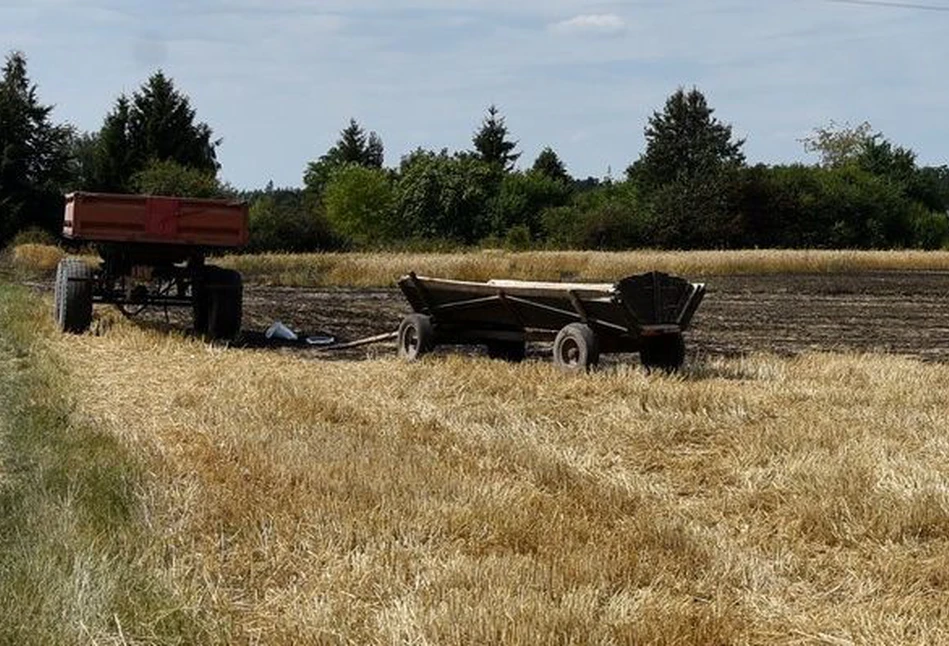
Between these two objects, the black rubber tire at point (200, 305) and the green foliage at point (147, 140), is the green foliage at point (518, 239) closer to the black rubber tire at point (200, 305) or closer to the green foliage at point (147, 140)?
the green foliage at point (147, 140)

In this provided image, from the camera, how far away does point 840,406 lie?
10164 mm

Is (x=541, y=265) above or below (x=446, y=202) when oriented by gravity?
below

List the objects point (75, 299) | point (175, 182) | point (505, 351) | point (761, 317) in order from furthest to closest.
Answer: point (175, 182) → point (761, 317) → point (75, 299) → point (505, 351)

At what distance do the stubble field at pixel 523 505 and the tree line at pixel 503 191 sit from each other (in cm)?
4232

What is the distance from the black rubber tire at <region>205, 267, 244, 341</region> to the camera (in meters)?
16.7

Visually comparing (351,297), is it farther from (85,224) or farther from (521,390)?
(521,390)

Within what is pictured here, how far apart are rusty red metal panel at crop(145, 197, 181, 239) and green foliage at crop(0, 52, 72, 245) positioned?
1624 inches

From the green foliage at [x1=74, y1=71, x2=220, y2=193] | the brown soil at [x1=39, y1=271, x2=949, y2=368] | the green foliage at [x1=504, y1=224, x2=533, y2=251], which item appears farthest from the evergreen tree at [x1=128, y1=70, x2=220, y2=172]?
the brown soil at [x1=39, y1=271, x2=949, y2=368]

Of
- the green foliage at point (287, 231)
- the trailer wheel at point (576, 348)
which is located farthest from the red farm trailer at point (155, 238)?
the green foliage at point (287, 231)

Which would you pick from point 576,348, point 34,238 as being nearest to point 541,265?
point 34,238

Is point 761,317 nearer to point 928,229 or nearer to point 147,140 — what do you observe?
point 147,140

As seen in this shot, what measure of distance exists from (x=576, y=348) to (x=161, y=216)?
21.4 feet

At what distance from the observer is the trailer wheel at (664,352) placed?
42.1ft

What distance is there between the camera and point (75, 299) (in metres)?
16.5
